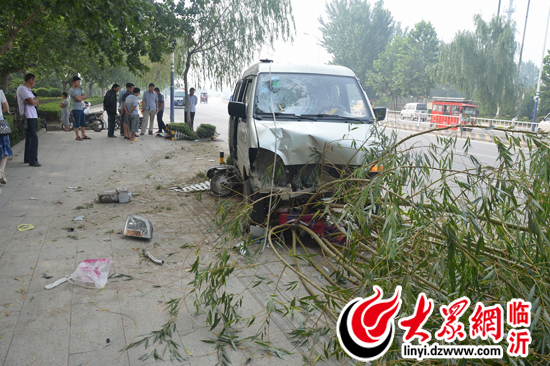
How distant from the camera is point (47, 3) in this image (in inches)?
337

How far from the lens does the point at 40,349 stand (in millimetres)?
3143

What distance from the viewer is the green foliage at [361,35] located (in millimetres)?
64312

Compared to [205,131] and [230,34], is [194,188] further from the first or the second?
[230,34]

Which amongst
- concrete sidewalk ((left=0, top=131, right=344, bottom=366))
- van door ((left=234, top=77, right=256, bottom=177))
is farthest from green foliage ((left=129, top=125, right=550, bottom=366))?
van door ((left=234, top=77, right=256, bottom=177))

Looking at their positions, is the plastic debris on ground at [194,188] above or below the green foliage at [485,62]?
below

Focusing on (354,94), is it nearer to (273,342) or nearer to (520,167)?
(520,167)

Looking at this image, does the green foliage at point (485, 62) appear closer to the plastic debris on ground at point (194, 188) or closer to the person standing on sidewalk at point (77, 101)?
the person standing on sidewalk at point (77, 101)

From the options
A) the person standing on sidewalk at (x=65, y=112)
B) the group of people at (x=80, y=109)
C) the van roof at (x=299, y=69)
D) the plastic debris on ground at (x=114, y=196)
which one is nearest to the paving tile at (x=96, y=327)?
the plastic debris on ground at (x=114, y=196)

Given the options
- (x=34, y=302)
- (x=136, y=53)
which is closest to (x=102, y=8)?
(x=136, y=53)

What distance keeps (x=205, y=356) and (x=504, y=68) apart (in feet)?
137

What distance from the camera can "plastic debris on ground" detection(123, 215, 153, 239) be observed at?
554 centimetres

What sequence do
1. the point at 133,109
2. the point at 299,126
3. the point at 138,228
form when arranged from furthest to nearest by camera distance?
the point at 133,109, the point at 138,228, the point at 299,126

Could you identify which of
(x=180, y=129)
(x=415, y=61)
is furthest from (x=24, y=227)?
(x=415, y=61)

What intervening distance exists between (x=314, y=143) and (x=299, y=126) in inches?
14.1
